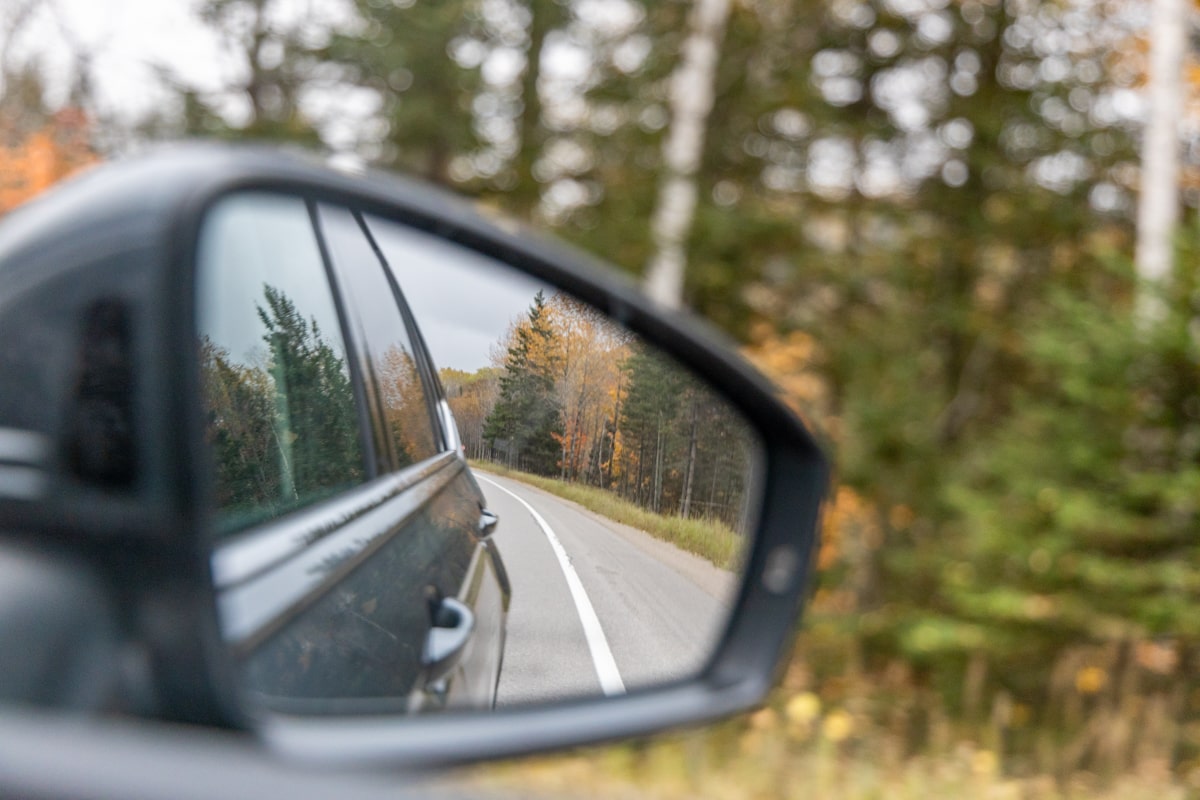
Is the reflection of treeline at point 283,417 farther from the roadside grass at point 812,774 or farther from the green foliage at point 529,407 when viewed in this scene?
the roadside grass at point 812,774

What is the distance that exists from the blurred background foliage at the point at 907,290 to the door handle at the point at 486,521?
4.03 meters

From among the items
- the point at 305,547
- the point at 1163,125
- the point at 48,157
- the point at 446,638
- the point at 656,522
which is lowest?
the point at 446,638

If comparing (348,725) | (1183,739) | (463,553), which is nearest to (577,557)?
(463,553)

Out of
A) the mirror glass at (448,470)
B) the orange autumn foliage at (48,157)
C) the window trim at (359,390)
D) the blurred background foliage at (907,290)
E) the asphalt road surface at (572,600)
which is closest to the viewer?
the mirror glass at (448,470)

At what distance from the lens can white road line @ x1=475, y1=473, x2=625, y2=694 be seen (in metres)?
1.49

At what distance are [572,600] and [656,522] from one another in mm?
190

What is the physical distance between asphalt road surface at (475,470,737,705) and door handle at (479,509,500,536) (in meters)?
0.01

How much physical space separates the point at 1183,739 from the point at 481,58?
565 inches

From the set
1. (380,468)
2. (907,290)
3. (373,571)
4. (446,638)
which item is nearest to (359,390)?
(380,468)

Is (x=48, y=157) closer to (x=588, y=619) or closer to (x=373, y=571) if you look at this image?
(x=373, y=571)

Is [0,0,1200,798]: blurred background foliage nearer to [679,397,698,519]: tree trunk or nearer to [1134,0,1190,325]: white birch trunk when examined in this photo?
[1134,0,1190,325]: white birch trunk

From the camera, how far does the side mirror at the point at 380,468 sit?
903 millimetres

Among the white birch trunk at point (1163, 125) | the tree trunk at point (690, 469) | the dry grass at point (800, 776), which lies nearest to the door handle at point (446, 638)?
the tree trunk at point (690, 469)

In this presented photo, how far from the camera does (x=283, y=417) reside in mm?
1623
